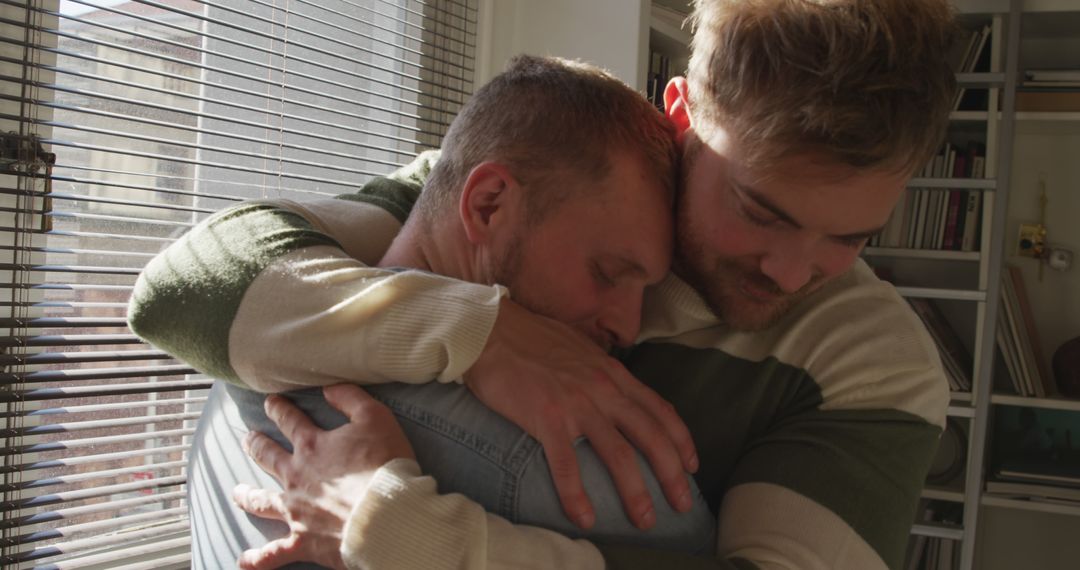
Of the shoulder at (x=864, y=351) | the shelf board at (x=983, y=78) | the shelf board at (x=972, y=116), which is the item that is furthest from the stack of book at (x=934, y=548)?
the shoulder at (x=864, y=351)

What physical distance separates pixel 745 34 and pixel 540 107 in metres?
0.25

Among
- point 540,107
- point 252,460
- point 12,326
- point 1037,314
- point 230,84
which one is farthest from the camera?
point 1037,314

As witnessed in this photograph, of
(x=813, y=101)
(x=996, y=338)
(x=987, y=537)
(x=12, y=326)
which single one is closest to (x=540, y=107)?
(x=813, y=101)

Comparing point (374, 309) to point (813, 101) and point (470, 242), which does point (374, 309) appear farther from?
point (813, 101)

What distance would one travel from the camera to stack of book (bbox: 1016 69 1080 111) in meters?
3.36

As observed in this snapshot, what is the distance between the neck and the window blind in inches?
28.4

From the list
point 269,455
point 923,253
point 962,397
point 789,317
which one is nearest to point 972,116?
point 923,253

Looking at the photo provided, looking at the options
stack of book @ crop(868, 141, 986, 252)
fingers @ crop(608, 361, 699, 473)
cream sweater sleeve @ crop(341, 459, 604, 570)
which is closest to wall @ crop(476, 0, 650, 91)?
stack of book @ crop(868, 141, 986, 252)

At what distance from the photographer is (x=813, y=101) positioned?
1030 millimetres

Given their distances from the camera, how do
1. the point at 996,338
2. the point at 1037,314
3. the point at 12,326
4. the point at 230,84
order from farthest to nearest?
the point at 1037,314
the point at 996,338
the point at 230,84
the point at 12,326

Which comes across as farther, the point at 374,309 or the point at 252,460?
the point at 252,460

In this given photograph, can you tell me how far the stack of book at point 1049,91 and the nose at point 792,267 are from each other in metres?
2.76

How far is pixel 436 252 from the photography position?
1.16 metres

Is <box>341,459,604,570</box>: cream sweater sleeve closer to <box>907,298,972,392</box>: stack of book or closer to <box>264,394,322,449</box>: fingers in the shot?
<box>264,394,322,449</box>: fingers
